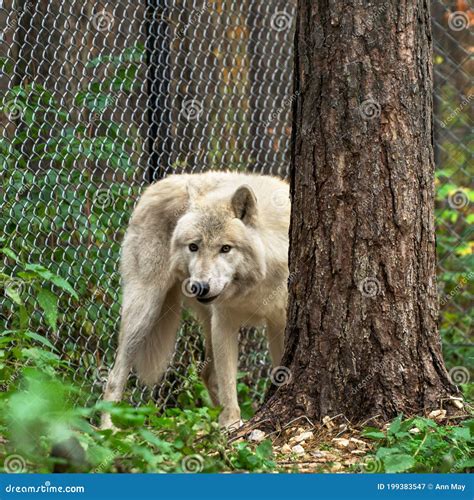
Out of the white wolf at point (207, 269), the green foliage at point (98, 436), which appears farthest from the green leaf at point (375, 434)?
the white wolf at point (207, 269)

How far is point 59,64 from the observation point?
5809 mm

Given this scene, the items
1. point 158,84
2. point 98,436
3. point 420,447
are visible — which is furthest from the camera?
point 158,84

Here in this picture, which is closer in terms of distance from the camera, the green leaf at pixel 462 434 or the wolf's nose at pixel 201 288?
the green leaf at pixel 462 434

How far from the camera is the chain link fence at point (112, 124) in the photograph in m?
5.53

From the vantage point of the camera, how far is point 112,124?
602cm

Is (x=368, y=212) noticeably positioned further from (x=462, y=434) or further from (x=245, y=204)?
(x=245, y=204)

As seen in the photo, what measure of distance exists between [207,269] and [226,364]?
74cm

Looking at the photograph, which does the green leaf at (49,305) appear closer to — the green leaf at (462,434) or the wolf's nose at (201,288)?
the wolf's nose at (201,288)

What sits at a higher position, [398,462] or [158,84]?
[158,84]

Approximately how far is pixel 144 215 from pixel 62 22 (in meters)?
1.33

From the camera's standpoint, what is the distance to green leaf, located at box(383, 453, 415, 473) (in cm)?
364

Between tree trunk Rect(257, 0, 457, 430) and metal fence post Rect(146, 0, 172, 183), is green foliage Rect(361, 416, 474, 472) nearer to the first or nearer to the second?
tree trunk Rect(257, 0, 457, 430)

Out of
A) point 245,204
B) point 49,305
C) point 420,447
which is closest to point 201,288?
point 245,204

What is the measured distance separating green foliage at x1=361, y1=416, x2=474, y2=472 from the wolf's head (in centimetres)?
151
